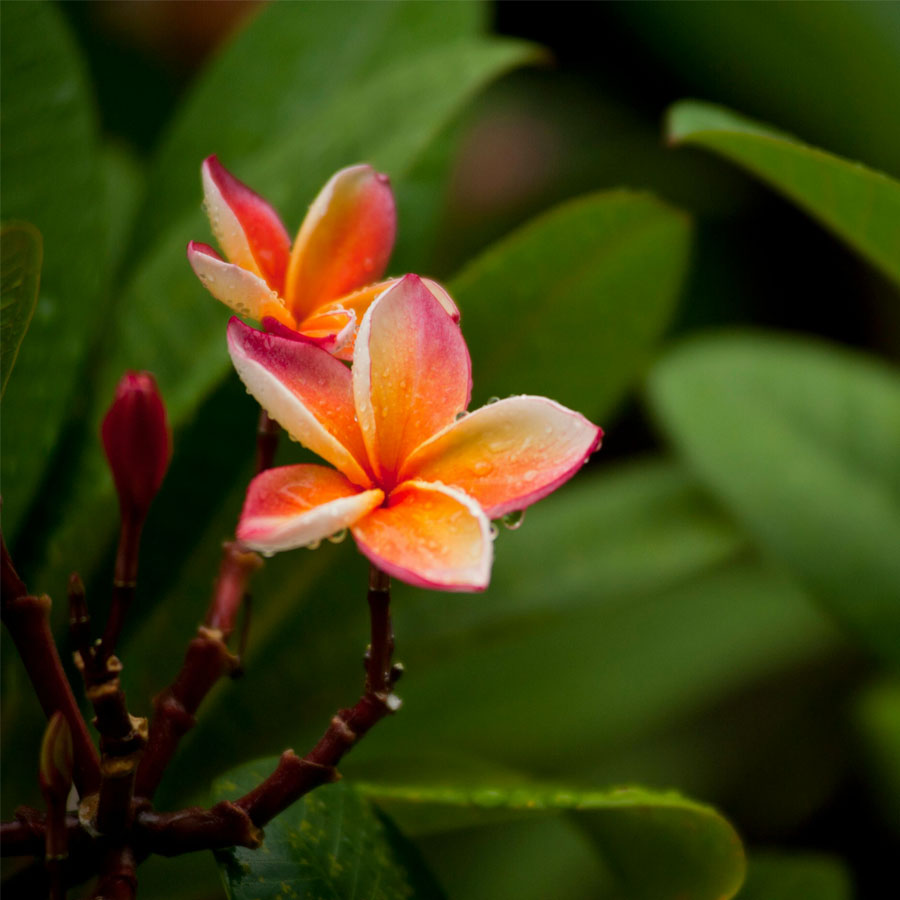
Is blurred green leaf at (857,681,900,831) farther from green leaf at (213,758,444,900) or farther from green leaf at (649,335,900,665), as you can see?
green leaf at (213,758,444,900)

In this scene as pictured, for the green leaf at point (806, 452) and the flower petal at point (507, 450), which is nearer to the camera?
the flower petal at point (507, 450)

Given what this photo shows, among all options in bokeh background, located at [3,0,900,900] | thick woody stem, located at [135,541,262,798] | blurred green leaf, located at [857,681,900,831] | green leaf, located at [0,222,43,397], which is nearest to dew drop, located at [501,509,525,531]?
thick woody stem, located at [135,541,262,798]

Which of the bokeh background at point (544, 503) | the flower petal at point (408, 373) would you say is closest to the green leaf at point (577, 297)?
the bokeh background at point (544, 503)

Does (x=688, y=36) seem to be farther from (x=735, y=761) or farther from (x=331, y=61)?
(x=735, y=761)

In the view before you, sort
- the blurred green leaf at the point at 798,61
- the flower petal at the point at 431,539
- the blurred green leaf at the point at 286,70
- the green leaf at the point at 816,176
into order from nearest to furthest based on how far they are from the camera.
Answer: the flower petal at the point at 431,539
the green leaf at the point at 816,176
the blurred green leaf at the point at 286,70
the blurred green leaf at the point at 798,61

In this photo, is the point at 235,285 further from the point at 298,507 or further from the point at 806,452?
the point at 806,452

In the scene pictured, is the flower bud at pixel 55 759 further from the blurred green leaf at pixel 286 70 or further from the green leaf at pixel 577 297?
the blurred green leaf at pixel 286 70

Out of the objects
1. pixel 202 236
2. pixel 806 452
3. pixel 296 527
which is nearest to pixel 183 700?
pixel 296 527
